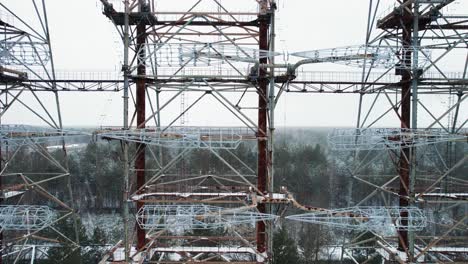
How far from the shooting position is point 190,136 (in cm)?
1279

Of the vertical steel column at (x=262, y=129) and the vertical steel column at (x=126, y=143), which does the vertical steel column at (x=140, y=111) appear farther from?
the vertical steel column at (x=262, y=129)

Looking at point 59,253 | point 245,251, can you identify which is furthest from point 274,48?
point 59,253

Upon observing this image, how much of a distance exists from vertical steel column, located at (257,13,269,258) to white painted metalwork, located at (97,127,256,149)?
36.0 inches

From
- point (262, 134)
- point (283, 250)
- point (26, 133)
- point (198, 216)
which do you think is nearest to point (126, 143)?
point (198, 216)

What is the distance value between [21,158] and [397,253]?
139 feet

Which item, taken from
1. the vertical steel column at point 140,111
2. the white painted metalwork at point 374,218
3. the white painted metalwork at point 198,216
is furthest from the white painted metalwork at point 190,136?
the white painted metalwork at point 374,218

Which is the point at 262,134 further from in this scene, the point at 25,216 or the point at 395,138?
the point at 25,216

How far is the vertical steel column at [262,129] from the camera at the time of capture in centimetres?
1407

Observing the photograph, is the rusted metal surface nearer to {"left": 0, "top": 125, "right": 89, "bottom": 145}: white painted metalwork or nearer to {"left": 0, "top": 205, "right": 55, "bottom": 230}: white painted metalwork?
{"left": 0, "top": 125, "right": 89, "bottom": 145}: white painted metalwork

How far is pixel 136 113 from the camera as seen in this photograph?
1473 centimetres

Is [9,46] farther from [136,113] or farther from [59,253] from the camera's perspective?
[59,253]

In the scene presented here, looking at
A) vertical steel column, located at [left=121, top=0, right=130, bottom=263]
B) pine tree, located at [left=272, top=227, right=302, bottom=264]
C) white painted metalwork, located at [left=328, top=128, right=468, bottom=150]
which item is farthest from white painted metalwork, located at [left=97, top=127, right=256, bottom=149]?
pine tree, located at [left=272, top=227, right=302, bottom=264]

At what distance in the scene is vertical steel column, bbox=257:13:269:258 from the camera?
14070 millimetres

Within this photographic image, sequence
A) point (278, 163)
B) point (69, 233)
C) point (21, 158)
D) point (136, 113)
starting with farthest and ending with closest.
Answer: point (278, 163), point (21, 158), point (69, 233), point (136, 113)
